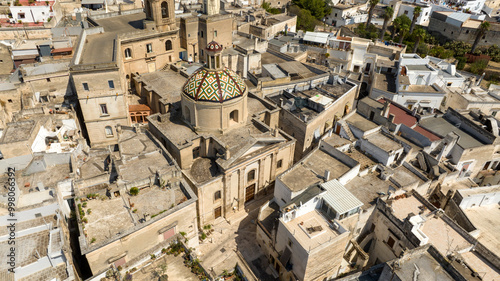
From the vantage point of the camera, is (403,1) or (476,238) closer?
(476,238)

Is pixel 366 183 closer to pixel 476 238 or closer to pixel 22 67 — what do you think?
pixel 476 238

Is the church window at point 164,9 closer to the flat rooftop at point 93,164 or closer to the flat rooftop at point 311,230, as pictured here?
Answer: the flat rooftop at point 93,164

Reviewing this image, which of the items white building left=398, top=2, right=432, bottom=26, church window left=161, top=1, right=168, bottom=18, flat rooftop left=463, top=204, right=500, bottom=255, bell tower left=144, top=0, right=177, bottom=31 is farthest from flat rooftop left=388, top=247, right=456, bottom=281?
white building left=398, top=2, right=432, bottom=26

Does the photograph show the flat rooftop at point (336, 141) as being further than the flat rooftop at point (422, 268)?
Yes

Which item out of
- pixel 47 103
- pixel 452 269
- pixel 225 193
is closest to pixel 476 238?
pixel 452 269

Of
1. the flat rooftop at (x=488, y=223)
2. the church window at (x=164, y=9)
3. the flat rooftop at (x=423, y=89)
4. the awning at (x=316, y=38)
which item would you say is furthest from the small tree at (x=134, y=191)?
the awning at (x=316, y=38)

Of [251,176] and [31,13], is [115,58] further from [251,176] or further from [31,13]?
[31,13]

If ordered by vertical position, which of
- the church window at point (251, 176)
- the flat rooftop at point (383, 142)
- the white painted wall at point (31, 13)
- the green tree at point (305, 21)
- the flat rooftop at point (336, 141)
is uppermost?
the white painted wall at point (31, 13)
